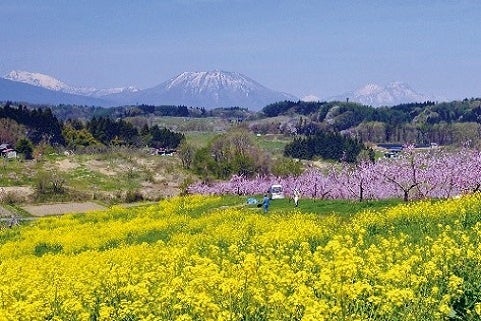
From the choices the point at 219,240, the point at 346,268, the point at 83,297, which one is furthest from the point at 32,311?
the point at 219,240

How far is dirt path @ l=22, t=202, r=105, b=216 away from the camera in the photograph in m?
84.3

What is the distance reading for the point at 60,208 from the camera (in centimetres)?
8938

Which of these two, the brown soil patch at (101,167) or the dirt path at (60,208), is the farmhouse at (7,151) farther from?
the dirt path at (60,208)

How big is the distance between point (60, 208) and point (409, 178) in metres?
55.5

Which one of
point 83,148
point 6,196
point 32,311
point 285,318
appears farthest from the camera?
point 83,148

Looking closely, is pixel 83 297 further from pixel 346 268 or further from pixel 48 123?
pixel 48 123

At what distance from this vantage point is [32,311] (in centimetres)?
956

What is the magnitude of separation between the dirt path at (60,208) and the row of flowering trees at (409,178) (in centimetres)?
3508

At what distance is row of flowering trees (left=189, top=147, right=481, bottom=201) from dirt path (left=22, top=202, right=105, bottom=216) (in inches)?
1381

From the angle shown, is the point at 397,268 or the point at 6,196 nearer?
the point at 397,268

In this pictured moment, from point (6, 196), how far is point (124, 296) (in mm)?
90444

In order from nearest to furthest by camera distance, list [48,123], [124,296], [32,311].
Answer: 1. [32,311]
2. [124,296]
3. [48,123]

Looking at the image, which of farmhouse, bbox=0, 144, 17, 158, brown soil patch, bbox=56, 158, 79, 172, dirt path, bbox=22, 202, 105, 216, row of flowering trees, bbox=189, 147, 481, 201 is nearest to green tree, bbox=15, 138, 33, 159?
farmhouse, bbox=0, 144, 17, 158

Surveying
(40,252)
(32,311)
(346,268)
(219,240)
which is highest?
(346,268)
